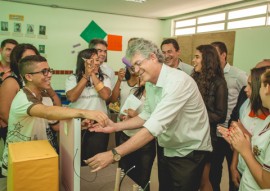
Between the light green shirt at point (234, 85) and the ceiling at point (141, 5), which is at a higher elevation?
the ceiling at point (141, 5)

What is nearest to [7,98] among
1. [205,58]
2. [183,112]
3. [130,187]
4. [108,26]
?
[130,187]

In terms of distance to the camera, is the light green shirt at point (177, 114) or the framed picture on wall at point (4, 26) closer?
the light green shirt at point (177, 114)

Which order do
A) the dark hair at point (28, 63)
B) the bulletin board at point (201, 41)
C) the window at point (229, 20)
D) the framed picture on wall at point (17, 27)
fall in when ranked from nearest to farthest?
the dark hair at point (28, 63) < the window at point (229, 20) < the bulletin board at point (201, 41) < the framed picture on wall at point (17, 27)

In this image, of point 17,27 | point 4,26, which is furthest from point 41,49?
point 4,26

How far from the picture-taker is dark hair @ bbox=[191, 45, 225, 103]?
82.0 inches

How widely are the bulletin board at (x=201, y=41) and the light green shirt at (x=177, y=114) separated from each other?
3.25m

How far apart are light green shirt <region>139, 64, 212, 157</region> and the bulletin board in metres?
3.25

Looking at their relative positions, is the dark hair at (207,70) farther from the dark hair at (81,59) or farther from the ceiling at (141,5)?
the ceiling at (141,5)

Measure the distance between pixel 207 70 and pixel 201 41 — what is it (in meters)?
3.18

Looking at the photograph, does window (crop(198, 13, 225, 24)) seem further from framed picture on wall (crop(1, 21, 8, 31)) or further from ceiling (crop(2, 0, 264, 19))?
framed picture on wall (crop(1, 21, 8, 31))

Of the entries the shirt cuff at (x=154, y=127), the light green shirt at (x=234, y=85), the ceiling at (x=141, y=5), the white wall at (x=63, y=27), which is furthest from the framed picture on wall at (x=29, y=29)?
the shirt cuff at (x=154, y=127)

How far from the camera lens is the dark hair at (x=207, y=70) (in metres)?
2.08

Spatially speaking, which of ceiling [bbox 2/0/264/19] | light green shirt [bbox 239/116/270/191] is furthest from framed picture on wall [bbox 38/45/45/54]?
light green shirt [bbox 239/116/270/191]

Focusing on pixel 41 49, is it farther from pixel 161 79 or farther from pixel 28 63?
pixel 161 79
